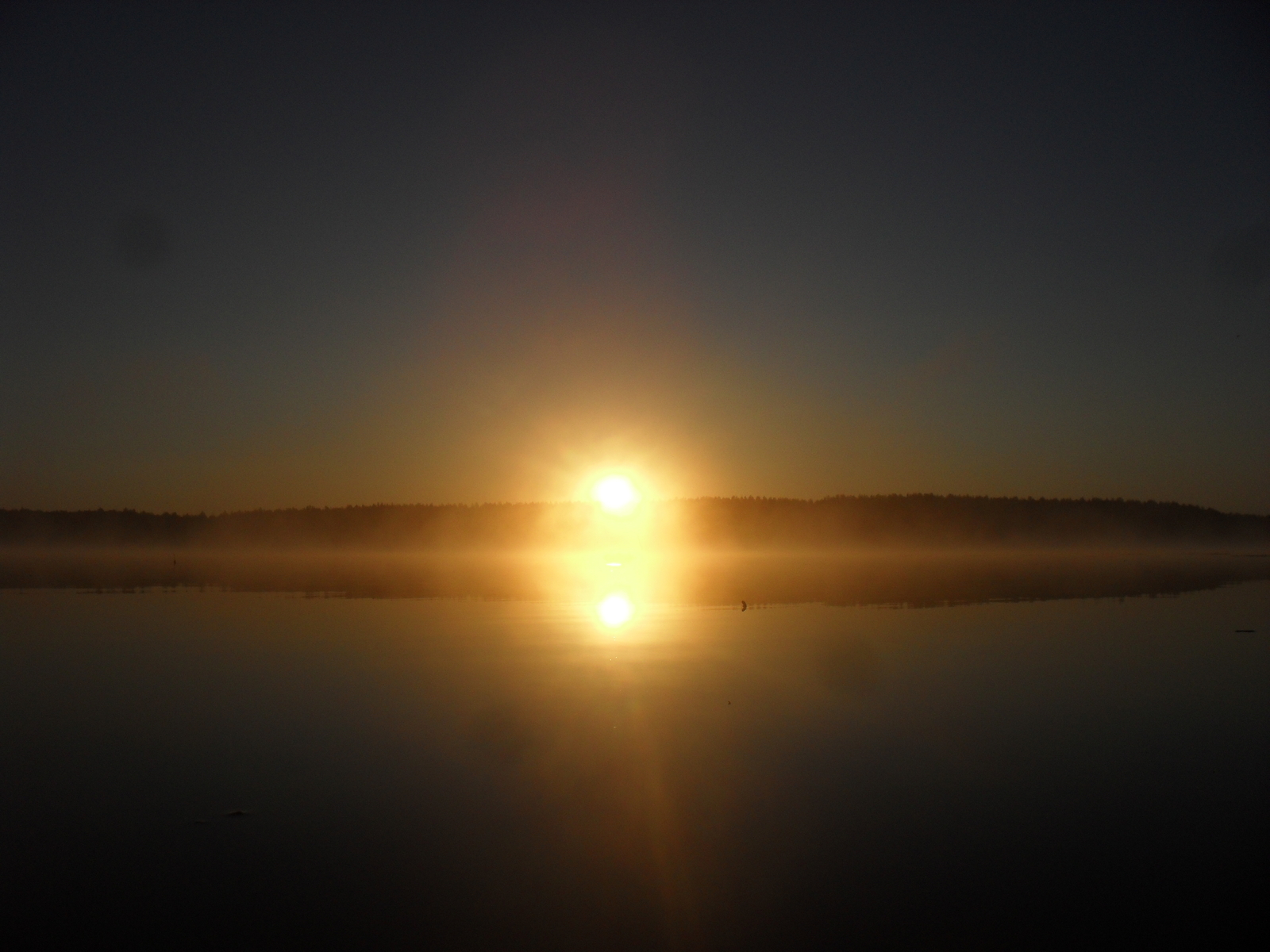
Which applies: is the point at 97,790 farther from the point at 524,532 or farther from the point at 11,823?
the point at 524,532

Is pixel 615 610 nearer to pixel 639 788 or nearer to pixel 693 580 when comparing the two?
pixel 693 580

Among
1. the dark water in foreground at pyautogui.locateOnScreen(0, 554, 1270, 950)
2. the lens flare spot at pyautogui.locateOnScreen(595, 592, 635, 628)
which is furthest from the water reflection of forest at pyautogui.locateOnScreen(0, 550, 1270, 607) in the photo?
the dark water in foreground at pyautogui.locateOnScreen(0, 554, 1270, 950)

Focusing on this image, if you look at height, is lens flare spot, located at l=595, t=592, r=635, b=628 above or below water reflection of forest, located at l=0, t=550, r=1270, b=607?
below

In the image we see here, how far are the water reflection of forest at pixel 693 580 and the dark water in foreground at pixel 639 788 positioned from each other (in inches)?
419

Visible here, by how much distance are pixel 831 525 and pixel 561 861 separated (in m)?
123

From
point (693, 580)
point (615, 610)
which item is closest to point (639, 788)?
point (615, 610)

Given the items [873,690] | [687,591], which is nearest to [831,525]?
[687,591]

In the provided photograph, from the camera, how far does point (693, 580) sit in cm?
4078

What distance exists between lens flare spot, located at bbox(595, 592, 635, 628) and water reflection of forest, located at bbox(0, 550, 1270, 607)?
36.4 inches

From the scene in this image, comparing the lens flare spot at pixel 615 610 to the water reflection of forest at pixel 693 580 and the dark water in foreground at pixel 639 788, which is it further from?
the dark water in foreground at pixel 639 788

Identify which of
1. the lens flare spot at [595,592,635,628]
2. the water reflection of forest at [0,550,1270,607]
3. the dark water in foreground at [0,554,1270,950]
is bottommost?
the dark water in foreground at [0,554,1270,950]

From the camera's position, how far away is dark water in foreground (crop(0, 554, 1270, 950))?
6.39 m

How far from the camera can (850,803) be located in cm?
854

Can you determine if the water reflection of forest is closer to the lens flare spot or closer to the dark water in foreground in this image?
the lens flare spot
